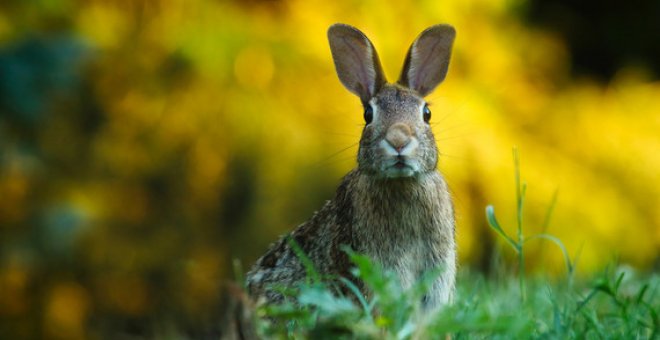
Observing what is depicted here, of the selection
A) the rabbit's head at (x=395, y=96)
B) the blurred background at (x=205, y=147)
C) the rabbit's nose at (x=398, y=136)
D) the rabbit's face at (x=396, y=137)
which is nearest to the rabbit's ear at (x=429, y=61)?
the rabbit's head at (x=395, y=96)

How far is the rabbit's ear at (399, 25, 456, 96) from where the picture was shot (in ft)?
11.1

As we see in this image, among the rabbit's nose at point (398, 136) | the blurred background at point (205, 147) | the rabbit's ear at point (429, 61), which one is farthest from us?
the blurred background at point (205, 147)

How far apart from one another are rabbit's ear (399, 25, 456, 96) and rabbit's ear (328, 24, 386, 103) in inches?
4.5

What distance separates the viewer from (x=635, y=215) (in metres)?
6.80

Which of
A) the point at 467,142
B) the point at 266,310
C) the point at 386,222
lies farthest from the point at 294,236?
Result: the point at 467,142

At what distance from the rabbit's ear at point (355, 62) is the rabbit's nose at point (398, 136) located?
0.32 m

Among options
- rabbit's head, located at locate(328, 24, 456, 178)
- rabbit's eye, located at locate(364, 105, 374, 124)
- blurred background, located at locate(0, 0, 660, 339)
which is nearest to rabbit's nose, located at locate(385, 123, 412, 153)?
rabbit's head, located at locate(328, 24, 456, 178)

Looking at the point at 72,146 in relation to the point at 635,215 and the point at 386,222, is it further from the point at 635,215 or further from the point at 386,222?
the point at 386,222

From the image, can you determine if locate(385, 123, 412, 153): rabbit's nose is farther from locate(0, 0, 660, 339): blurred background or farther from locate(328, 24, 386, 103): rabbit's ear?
locate(0, 0, 660, 339): blurred background

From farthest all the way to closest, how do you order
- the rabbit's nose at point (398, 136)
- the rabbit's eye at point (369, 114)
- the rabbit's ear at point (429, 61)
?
1. the rabbit's ear at point (429, 61)
2. the rabbit's eye at point (369, 114)
3. the rabbit's nose at point (398, 136)

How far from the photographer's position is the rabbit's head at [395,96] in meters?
3.03

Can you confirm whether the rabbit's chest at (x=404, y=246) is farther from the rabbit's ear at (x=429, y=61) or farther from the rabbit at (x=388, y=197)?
the rabbit's ear at (x=429, y=61)

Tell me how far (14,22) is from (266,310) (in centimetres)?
528

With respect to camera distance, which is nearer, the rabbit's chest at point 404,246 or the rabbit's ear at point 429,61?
the rabbit's chest at point 404,246
